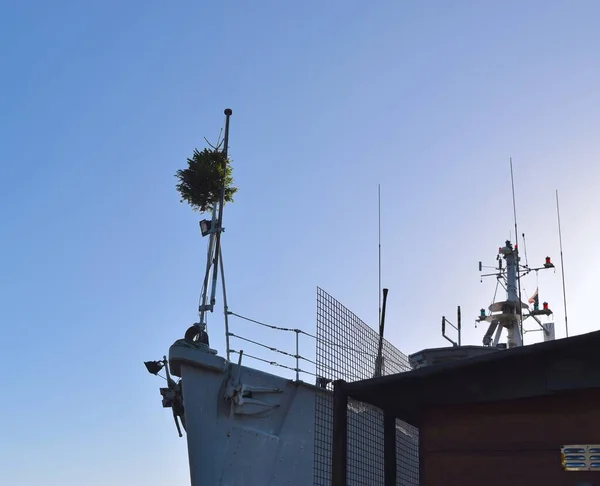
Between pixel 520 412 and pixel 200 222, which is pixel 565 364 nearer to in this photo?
pixel 520 412

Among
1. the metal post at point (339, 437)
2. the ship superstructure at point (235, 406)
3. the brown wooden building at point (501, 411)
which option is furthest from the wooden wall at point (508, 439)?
the ship superstructure at point (235, 406)

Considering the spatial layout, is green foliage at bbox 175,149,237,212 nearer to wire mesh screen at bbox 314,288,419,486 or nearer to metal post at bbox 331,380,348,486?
wire mesh screen at bbox 314,288,419,486

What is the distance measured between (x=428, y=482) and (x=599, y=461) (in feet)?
5.09

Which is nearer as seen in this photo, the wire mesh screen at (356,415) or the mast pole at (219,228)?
the wire mesh screen at (356,415)

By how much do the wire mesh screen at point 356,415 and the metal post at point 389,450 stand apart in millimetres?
479

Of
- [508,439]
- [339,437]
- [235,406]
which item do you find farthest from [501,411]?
[235,406]

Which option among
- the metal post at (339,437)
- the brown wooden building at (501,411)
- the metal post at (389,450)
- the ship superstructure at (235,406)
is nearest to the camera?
the brown wooden building at (501,411)

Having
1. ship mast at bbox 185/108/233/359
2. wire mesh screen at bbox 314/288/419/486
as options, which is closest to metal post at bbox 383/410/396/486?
wire mesh screen at bbox 314/288/419/486

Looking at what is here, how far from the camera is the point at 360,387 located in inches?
279

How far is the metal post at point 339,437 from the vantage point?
6.73 m

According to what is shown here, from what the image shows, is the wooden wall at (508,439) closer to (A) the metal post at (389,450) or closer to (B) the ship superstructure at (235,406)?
(A) the metal post at (389,450)

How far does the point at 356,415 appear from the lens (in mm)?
9891

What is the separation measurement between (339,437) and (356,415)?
310 cm

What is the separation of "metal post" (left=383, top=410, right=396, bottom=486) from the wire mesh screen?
0.48m
